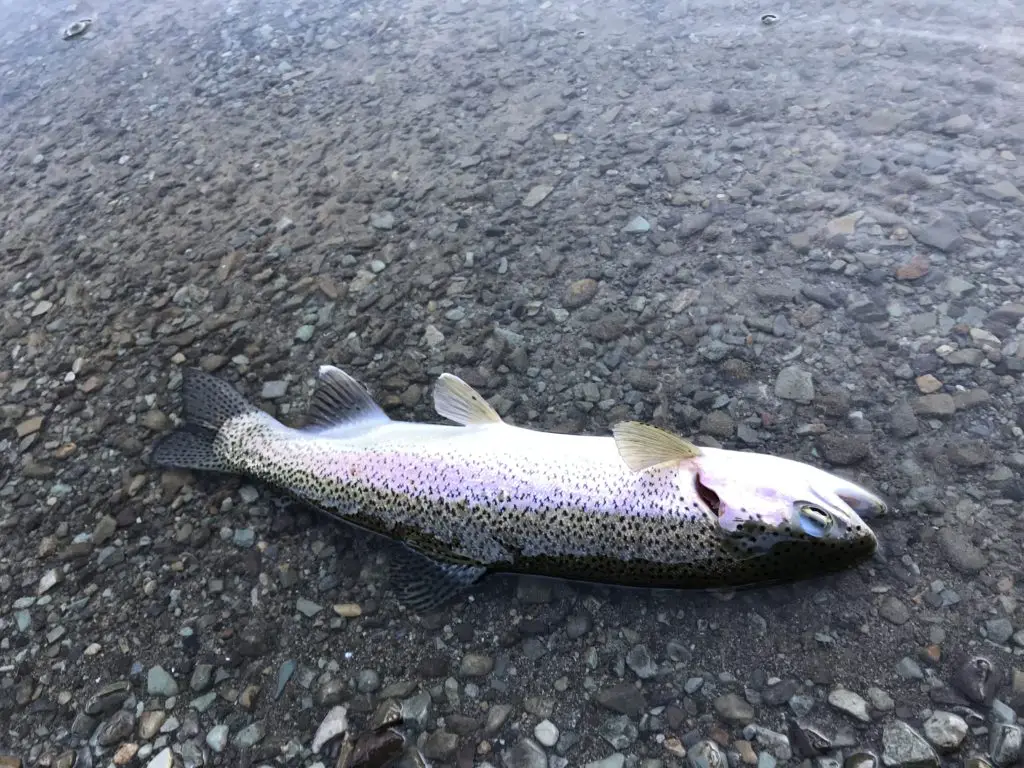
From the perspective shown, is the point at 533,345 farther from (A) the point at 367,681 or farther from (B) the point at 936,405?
(B) the point at 936,405

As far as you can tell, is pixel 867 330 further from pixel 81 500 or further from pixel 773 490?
pixel 81 500

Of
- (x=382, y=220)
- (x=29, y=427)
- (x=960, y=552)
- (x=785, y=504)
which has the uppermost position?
(x=382, y=220)

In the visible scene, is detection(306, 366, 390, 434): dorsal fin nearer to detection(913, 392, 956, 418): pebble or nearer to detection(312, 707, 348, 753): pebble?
detection(312, 707, 348, 753): pebble

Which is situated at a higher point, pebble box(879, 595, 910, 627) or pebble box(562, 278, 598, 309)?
pebble box(562, 278, 598, 309)

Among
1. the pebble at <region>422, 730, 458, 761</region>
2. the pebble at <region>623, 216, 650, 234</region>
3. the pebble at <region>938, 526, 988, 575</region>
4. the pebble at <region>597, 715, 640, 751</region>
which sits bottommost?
the pebble at <region>422, 730, 458, 761</region>

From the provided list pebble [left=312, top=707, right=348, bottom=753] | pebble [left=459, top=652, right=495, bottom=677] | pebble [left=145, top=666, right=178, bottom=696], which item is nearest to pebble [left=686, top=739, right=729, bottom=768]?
pebble [left=459, top=652, right=495, bottom=677]

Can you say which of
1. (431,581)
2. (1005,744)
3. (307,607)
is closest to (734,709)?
(1005,744)

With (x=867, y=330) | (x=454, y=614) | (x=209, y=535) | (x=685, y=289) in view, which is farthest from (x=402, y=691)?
(x=867, y=330)
